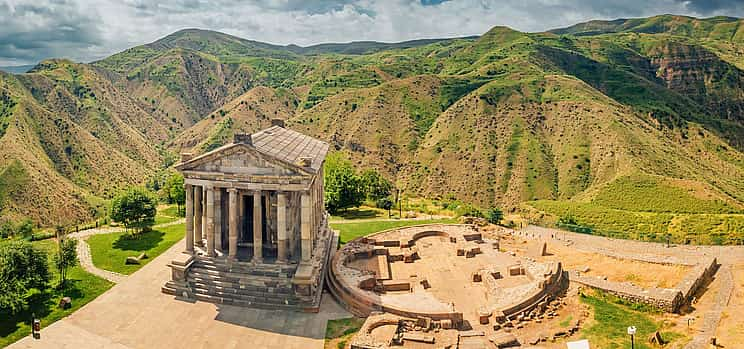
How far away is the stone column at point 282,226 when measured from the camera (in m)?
34.6

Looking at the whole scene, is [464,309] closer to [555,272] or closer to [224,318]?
[555,272]

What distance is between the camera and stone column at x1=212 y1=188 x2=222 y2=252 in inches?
1437

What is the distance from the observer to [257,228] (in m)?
35.4

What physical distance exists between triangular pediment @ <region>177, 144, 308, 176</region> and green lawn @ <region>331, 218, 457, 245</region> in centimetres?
1834

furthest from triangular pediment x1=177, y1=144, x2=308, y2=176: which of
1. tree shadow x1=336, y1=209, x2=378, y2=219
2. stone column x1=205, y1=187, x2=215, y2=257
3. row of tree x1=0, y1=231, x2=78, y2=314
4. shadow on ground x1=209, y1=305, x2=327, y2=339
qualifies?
tree shadow x1=336, y1=209, x2=378, y2=219

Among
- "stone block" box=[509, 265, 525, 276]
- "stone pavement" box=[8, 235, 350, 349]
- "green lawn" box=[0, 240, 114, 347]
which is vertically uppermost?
"stone block" box=[509, 265, 525, 276]

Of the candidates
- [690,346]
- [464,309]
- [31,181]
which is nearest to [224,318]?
[464,309]

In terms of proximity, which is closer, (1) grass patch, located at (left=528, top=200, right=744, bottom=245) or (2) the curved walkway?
(2) the curved walkway

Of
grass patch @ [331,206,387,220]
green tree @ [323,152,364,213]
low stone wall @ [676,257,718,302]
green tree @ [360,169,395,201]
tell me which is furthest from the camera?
green tree @ [360,169,395,201]

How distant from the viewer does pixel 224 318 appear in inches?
1280

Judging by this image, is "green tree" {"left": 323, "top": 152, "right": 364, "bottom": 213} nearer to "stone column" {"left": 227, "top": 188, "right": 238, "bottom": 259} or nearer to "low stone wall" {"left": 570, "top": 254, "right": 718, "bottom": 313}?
"stone column" {"left": 227, "top": 188, "right": 238, "bottom": 259}

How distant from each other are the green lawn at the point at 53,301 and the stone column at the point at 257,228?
1230 centimetres

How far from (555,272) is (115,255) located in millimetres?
38708

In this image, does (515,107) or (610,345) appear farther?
(515,107)
